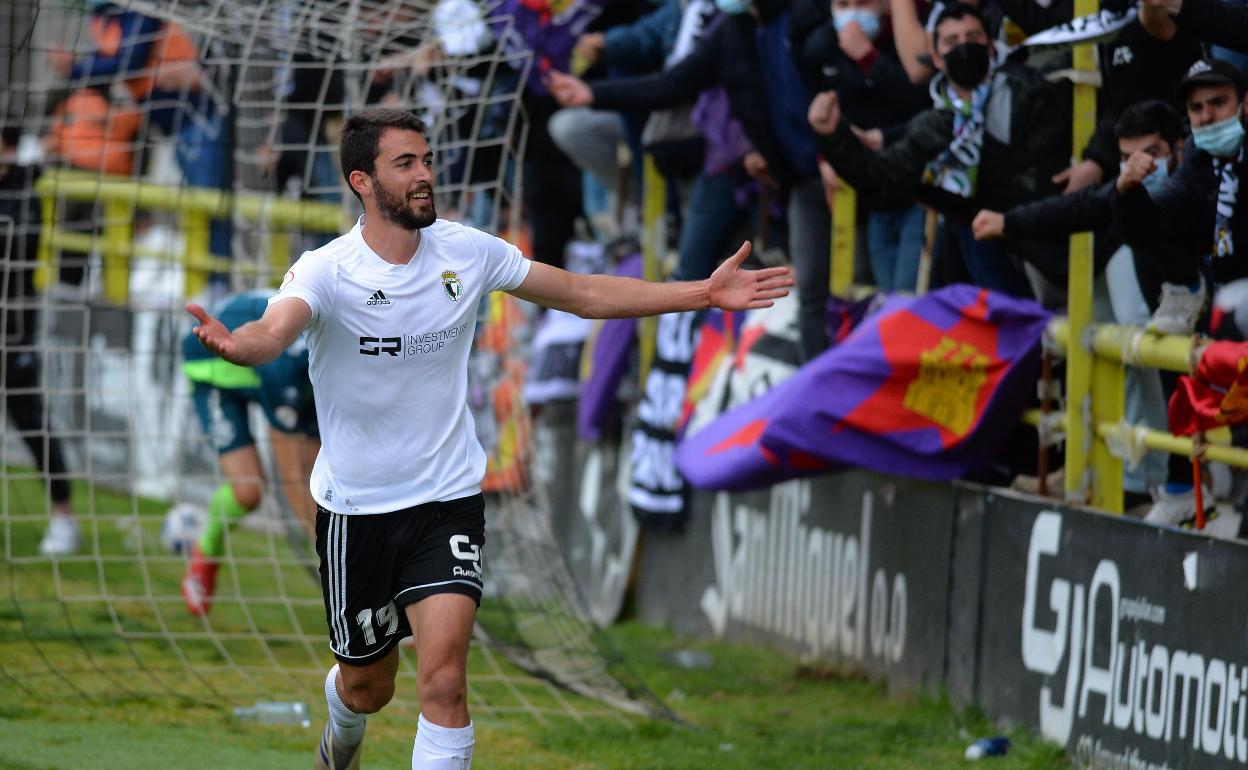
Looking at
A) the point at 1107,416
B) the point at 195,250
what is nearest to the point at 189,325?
the point at 195,250

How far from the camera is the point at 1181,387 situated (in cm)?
653

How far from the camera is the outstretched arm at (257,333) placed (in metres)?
4.94

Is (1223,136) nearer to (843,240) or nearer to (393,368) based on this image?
(393,368)

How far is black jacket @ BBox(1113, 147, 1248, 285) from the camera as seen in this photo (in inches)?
255

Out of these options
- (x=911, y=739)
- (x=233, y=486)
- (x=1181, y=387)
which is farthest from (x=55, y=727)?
(x=1181, y=387)

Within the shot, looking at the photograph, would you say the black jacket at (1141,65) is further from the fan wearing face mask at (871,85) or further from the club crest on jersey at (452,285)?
the club crest on jersey at (452,285)

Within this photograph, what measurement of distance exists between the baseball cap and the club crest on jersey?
243cm

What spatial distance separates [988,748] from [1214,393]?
1.70 m

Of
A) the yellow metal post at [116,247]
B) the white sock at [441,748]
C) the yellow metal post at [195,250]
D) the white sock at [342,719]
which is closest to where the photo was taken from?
the white sock at [441,748]

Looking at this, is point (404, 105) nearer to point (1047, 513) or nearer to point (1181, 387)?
point (1047, 513)

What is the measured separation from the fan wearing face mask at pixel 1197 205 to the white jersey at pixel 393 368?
2.23 m

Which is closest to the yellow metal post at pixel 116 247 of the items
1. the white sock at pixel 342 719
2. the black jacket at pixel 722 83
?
the black jacket at pixel 722 83

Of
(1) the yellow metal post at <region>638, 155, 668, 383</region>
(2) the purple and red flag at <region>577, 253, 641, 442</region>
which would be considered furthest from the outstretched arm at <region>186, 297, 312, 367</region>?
(2) the purple and red flag at <region>577, 253, 641, 442</region>

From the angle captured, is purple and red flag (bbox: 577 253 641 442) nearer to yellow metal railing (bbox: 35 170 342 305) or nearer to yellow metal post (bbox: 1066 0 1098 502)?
yellow metal railing (bbox: 35 170 342 305)
